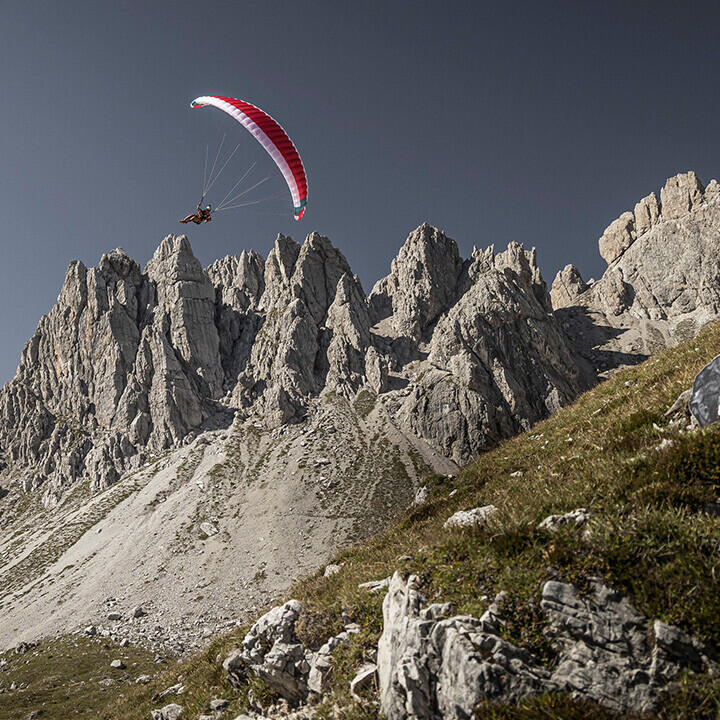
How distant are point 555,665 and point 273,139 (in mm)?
37356

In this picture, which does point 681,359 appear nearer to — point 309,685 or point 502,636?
point 502,636

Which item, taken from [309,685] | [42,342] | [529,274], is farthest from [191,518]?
[529,274]

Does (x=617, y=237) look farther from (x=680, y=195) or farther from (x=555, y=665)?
(x=555, y=665)

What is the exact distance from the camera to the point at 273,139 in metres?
34.3

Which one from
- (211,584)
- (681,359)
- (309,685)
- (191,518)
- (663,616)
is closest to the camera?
(663,616)

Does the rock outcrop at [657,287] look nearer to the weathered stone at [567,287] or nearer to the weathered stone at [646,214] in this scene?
the weathered stone at [646,214]

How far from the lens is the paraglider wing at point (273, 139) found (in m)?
33.9

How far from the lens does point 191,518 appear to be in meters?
82.8

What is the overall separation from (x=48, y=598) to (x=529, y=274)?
530ft

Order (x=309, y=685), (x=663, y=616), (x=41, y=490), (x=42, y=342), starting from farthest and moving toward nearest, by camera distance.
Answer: (x=42, y=342), (x=41, y=490), (x=309, y=685), (x=663, y=616)

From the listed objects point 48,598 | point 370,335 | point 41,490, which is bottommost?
point 48,598

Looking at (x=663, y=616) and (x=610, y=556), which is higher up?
(x=610, y=556)

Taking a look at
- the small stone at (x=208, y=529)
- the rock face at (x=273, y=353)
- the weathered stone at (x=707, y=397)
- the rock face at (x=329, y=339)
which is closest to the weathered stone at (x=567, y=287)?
the rock face at (x=329, y=339)

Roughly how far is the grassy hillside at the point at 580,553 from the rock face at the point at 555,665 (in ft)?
0.63
